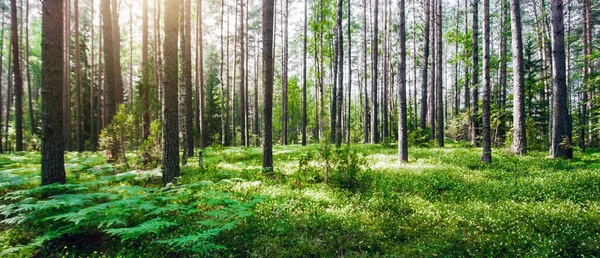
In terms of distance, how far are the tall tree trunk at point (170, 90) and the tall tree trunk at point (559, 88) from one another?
14633 millimetres

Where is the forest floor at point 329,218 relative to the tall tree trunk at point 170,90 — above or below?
below

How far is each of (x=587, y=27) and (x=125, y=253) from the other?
3479 centimetres

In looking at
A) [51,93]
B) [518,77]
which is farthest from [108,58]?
[518,77]

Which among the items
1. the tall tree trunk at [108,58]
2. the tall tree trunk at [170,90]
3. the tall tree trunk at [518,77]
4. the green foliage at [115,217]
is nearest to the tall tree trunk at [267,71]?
the tall tree trunk at [170,90]

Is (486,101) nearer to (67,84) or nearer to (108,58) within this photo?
(108,58)

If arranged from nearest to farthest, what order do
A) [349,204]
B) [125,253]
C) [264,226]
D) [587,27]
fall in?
[125,253], [264,226], [349,204], [587,27]

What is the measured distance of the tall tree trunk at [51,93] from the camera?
6.19 m

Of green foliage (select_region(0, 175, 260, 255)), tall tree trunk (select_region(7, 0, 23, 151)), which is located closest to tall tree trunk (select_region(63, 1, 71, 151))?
tall tree trunk (select_region(7, 0, 23, 151))

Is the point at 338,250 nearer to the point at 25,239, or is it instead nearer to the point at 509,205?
the point at 509,205

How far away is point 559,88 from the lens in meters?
10.7

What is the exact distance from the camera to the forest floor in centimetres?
415

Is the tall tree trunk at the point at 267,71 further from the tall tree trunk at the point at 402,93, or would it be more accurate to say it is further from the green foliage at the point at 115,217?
the tall tree trunk at the point at 402,93

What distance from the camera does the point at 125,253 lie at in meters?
4.21

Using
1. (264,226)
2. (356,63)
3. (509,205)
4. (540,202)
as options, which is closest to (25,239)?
(264,226)
